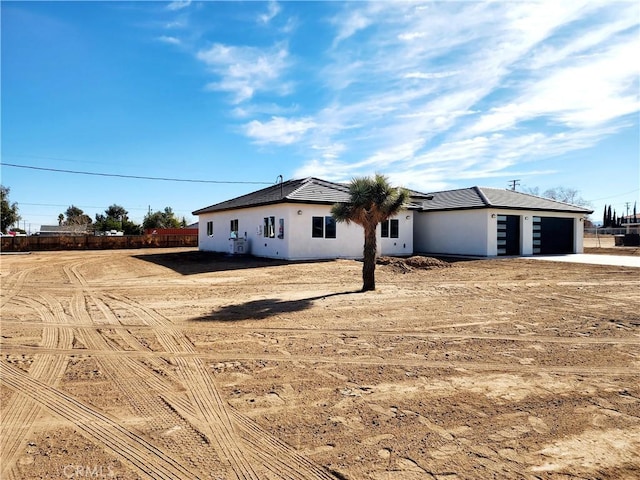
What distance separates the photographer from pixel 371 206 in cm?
1209

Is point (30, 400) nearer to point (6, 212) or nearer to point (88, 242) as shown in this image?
point (88, 242)

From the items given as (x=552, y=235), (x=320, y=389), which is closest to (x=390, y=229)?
(x=552, y=235)

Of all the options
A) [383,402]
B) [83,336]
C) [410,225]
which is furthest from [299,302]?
[410,225]

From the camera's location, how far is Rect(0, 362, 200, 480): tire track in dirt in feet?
10.1

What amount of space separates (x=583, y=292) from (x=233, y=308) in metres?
9.61

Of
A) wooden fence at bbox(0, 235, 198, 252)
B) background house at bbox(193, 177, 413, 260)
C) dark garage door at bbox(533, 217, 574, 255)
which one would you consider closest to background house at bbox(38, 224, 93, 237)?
wooden fence at bbox(0, 235, 198, 252)

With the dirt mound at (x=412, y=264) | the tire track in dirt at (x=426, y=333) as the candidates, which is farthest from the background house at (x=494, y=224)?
the tire track in dirt at (x=426, y=333)

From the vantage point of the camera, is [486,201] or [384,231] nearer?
[486,201]

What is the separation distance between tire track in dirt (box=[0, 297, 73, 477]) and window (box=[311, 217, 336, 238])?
13899 mm

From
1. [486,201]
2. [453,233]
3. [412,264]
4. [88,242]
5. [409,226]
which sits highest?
[486,201]

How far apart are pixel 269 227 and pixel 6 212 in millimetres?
47353

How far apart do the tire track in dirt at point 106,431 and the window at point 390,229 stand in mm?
20585

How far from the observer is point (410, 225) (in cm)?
2531

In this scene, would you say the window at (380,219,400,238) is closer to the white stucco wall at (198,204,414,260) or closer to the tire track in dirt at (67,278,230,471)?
the white stucco wall at (198,204,414,260)
